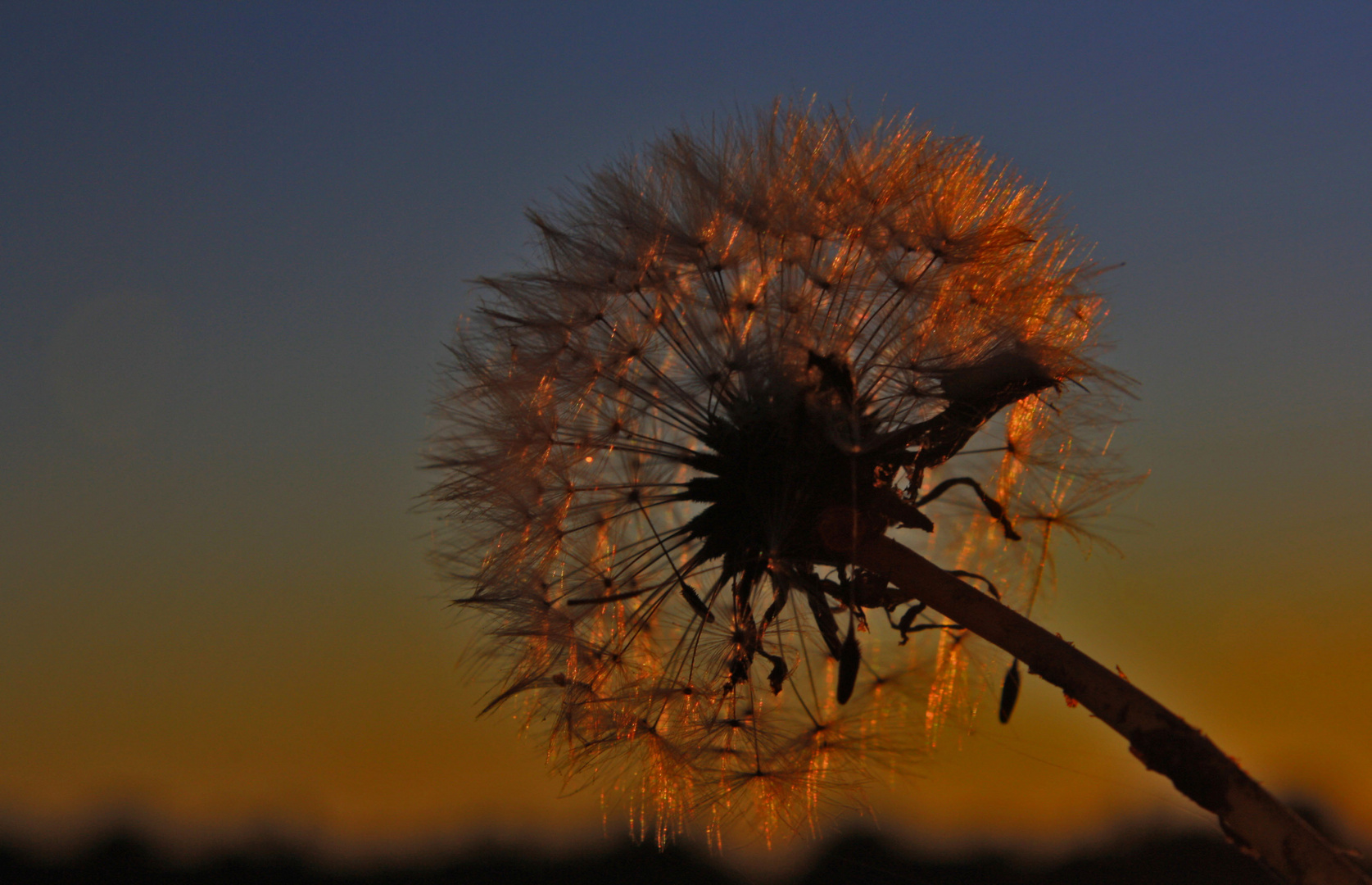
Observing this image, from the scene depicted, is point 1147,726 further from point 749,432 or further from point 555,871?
point 555,871

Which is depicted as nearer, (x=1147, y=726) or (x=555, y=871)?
(x=1147, y=726)

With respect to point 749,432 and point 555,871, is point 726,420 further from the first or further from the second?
point 555,871

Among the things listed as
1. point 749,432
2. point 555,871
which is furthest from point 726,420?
point 555,871

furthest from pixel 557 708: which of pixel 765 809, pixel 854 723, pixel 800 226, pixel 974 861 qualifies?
pixel 974 861

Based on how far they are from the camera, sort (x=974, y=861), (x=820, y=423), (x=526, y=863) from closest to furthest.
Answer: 1. (x=820, y=423)
2. (x=974, y=861)
3. (x=526, y=863)

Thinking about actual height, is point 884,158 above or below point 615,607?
above

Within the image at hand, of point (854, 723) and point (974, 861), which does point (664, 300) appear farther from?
point (974, 861)

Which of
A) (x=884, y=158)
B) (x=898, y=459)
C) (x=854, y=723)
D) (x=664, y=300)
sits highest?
(x=884, y=158)

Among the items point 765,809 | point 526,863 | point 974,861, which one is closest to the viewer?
point 765,809
